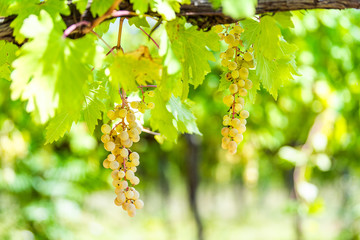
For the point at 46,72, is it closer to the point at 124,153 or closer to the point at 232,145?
the point at 124,153

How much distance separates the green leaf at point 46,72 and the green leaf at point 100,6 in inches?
3.0

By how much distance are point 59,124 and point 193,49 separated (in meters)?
0.37

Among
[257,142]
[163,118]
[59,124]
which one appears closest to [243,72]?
[163,118]

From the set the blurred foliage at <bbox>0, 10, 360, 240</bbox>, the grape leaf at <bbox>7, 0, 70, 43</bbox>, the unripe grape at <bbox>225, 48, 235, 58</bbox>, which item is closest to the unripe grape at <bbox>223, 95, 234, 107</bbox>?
the unripe grape at <bbox>225, 48, 235, 58</bbox>

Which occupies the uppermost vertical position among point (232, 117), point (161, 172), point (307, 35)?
point (232, 117)

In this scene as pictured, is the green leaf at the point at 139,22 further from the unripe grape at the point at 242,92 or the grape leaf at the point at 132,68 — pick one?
the unripe grape at the point at 242,92

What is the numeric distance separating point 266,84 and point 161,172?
13.0 metres

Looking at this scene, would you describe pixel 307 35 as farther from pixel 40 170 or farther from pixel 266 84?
Answer: pixel 40 170

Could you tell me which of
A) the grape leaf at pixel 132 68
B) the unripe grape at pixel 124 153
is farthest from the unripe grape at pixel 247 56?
the unripe grape at pixel 124 153

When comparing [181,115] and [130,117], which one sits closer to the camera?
[130,117]

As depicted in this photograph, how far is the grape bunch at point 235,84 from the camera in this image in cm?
99

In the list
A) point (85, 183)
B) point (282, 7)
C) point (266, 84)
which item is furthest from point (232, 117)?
point (85, 183)

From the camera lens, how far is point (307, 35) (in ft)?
13.9

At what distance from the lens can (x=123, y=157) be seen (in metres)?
0.96
